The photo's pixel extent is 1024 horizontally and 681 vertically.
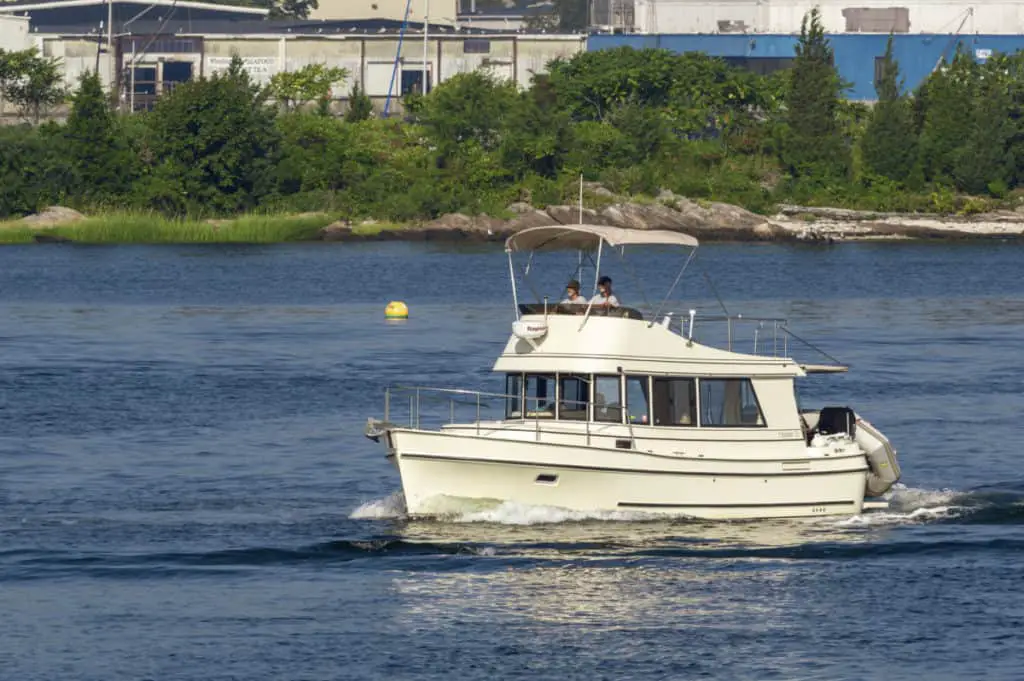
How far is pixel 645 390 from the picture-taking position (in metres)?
33.2

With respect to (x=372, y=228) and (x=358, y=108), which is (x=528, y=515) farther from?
(x=358, y=108)

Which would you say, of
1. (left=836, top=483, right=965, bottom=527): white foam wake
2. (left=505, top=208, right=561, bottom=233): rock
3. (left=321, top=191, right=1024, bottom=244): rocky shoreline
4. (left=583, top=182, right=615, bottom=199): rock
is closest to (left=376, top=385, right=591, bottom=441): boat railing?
(left=836, top=483, right=965, bottom=527): white foam wake

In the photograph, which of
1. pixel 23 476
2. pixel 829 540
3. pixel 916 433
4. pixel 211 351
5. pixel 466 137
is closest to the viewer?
pixel 829 540

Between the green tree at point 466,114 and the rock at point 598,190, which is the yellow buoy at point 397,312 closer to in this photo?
the rock at point 598,190

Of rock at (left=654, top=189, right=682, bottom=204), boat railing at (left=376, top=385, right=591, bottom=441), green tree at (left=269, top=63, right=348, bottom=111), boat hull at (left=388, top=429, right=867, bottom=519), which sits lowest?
boat railing at (left=376, top=385, right=591, bottom=441)

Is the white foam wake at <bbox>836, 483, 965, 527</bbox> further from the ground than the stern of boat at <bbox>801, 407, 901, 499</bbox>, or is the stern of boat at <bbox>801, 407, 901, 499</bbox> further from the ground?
the stern of boat at <bbox>801, 407, 901, 499</bbox>

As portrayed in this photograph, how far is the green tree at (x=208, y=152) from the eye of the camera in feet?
408

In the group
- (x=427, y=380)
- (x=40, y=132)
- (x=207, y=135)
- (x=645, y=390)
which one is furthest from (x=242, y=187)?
(x=645, y=390)

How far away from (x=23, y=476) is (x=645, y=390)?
44.4 ft

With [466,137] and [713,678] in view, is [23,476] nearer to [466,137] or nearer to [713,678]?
[713,678]

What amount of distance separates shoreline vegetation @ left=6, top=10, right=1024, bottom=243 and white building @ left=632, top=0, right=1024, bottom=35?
9527 mm

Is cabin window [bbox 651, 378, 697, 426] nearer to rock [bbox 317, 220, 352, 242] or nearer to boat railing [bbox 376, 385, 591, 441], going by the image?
boat railing [bbox 376, 385, 591, 441]

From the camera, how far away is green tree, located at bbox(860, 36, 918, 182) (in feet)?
436

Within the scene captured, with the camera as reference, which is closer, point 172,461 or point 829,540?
point 829,540
